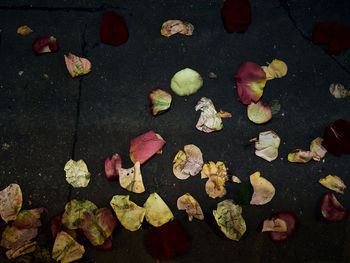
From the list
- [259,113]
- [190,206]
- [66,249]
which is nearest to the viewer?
[66,249]

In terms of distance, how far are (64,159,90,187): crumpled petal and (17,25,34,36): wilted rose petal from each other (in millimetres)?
1049

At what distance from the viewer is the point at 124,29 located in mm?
2227

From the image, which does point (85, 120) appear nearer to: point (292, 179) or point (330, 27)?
point (292, 179)

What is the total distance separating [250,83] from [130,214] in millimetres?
1241

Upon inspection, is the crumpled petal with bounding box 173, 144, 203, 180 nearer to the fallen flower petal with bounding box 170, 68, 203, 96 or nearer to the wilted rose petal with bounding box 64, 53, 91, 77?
the fallen flower petal with bounding box 170, 68, 203, 96

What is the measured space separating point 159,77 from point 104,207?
3.30 feet

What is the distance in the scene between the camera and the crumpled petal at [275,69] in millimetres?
Answer: 2201

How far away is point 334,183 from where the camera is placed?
2072mm

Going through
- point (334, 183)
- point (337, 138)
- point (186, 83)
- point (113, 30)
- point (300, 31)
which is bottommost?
point (334, 183)

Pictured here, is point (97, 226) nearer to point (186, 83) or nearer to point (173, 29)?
point (186, 83)

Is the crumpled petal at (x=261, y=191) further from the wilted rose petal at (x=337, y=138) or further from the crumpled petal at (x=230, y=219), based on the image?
the wilted rose petal at (x=337, y=138)

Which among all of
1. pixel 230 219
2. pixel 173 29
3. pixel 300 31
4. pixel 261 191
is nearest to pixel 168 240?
pixel 230 219

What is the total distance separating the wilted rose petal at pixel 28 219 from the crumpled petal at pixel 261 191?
1.45m

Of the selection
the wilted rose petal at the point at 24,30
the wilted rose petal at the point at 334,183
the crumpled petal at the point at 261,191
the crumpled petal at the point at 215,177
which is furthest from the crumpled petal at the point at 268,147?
the wilted rose petal at the point at 24,30
